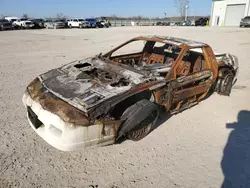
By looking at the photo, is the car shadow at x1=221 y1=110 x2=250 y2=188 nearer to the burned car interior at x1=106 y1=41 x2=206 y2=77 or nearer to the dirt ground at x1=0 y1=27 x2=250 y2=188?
the dirt ground at x1=0 y1=27 x2=250 y2=188

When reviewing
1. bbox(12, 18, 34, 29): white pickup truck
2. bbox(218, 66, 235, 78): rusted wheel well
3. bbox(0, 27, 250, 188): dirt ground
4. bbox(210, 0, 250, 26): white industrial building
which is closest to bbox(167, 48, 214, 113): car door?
bbox(0, 27, 250, 188): dirt ground

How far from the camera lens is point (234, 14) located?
37.8 m

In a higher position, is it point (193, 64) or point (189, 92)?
point (193, 64)

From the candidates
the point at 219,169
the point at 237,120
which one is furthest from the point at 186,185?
the point at 237,120

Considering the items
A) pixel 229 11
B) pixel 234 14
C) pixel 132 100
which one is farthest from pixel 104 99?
pixel 229 11

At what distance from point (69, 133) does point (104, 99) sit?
61 cm

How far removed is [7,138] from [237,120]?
13.5 feet

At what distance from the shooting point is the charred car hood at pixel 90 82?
273 centimetres

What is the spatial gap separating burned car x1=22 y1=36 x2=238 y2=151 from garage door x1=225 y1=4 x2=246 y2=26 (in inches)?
1570

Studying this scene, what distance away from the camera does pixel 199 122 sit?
3.86m

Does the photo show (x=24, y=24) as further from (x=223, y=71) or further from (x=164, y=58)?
(x=223, y=71)

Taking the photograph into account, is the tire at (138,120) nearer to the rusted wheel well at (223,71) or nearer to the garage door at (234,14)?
the rusted wheel well at (223,71)

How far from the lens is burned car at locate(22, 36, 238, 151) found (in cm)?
253

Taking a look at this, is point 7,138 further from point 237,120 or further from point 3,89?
point 237,120
